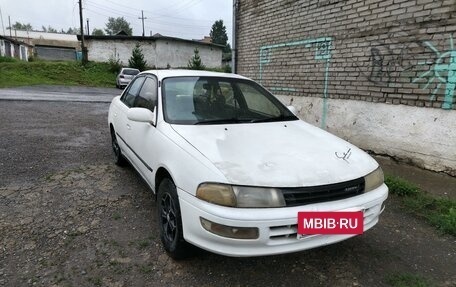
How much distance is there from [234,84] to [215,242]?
2.11 meters

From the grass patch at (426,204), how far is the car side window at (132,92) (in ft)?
11.1

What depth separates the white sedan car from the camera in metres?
2.13

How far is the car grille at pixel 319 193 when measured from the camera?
7.09 ft

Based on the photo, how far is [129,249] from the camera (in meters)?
2.83

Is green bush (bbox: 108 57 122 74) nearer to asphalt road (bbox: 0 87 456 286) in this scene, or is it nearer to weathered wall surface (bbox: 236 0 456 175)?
weathered wall surface (bbox: 236 0 456 175)

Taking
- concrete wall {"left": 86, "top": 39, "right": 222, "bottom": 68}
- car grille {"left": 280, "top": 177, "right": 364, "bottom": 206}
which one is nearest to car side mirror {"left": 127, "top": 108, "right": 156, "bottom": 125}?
car grille {"left": 280, "top": 177, "right": 364, "bottom": 206}

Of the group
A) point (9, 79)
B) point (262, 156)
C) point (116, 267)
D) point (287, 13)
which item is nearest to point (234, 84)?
point (262, 156)

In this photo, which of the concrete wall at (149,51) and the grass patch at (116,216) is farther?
the concrete wall at (149,51)

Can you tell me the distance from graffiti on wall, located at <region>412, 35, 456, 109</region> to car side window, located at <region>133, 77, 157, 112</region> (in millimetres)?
3605

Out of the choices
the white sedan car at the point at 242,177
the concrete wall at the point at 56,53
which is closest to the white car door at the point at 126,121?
the white sedan car at the point at 242,177

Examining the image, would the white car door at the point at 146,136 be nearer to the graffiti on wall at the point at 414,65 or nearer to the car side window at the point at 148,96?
the car side window at the point at 148,96

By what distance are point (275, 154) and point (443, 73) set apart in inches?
128

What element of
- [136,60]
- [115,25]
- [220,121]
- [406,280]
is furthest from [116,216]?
[115,25]

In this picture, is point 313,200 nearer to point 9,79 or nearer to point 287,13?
point 287,13
